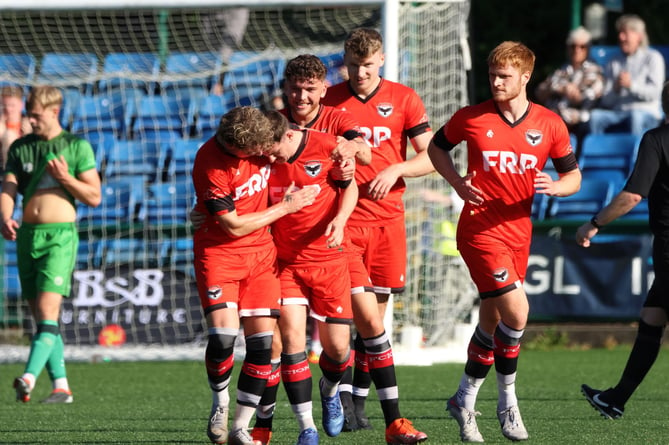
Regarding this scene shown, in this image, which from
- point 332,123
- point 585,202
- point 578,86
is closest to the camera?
point 332,123

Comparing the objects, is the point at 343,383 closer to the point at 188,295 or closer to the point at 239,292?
the point at 239,292

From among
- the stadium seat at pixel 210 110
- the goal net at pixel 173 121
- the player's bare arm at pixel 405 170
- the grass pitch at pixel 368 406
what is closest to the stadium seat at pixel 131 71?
the goal net at pixel 173 121

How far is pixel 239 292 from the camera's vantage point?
234 inches

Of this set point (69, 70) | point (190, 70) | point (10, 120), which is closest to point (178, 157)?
point (190, 70)

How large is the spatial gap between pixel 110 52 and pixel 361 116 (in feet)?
30.1

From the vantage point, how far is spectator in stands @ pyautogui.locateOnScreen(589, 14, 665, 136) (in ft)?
46.4

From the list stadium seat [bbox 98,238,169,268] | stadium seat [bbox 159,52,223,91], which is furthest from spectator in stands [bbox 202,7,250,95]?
stadium seat [bbox 98,238,169,268]

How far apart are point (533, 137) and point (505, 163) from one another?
208mm

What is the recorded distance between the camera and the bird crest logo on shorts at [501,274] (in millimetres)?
6082

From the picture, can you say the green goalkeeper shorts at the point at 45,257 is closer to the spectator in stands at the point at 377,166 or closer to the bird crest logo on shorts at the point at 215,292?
the spectator in stands at the point at 377,166

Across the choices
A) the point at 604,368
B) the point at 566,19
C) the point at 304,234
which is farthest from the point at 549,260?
the point at 566,19

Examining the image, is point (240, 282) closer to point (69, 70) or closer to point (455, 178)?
point (455, 178)

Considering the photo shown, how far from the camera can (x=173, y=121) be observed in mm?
13734

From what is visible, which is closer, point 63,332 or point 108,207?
point 63,332
